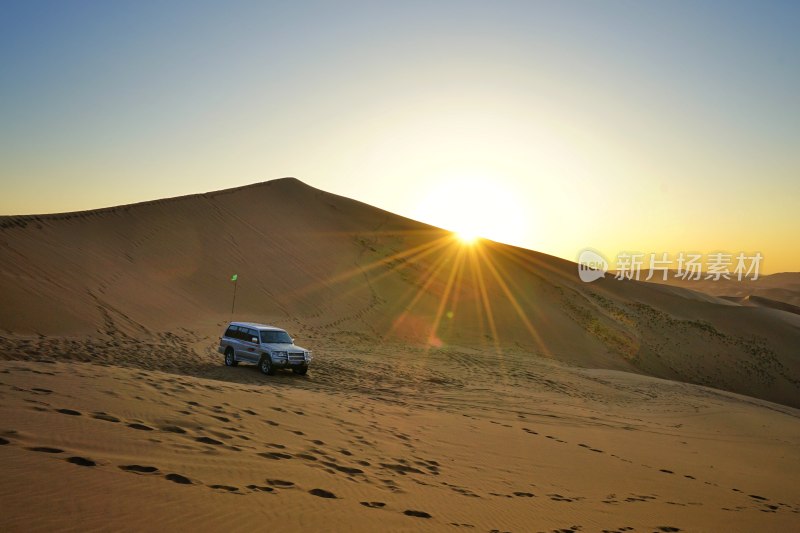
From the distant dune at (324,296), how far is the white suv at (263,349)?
1.54 metres

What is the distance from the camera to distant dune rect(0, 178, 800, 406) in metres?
22.7

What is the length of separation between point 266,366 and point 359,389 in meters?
3.58

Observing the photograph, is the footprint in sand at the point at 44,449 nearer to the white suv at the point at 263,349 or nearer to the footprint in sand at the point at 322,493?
the footprint in sand at the point at 322,493

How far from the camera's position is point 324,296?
3344 cm

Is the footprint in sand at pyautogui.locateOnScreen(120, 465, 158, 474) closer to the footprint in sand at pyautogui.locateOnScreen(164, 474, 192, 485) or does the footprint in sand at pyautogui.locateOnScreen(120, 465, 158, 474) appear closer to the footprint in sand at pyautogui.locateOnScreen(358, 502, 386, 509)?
the footprint in sand at pyautogui.locateOnScreen(164, 474, 192, 485)

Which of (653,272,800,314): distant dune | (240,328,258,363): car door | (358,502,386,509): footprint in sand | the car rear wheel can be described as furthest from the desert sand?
(653,272,800,314): distant dune

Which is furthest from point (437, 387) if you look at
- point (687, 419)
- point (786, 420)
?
point (786, 420)

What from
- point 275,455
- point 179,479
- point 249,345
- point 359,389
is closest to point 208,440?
point 275,455

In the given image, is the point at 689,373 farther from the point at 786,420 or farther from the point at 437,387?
the point at 437,387

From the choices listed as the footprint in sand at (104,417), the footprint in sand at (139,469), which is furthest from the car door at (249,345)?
the footprint in sand at (139,469)

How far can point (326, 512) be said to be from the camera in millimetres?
6309

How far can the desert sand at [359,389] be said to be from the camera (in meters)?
6.67

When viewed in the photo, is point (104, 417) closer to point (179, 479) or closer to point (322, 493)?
point (179, 479)

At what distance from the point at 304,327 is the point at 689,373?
23.3 meters
